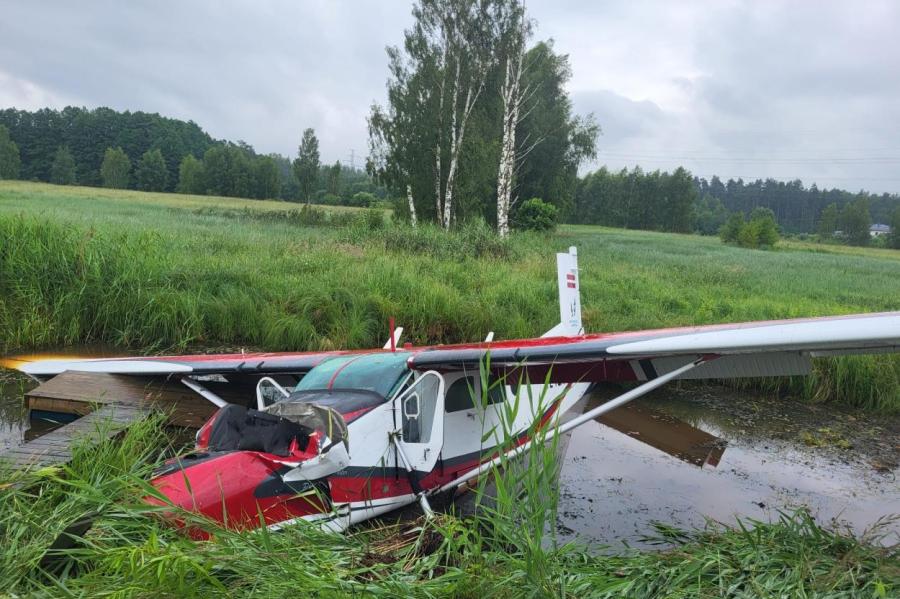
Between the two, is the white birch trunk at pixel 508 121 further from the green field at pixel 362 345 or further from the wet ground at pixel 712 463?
the wet ground at pixel 712 463

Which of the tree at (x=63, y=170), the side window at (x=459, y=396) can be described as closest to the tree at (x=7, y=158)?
the tree at (x=63, y=170)

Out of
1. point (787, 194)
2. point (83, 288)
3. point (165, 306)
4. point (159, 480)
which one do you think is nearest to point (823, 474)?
point (159, 480)

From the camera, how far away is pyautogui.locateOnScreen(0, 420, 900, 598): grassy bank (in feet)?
7.48

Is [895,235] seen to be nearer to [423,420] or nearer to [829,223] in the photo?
[829,223]

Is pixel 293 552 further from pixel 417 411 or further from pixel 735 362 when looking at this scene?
pixel 735 362

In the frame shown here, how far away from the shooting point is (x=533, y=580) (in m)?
2.39

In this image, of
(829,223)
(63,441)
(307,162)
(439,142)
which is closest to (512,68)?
(439,142)

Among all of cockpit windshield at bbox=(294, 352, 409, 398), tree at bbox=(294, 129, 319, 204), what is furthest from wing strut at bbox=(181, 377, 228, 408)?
tree at bbox=(294, 129, 319, 204)

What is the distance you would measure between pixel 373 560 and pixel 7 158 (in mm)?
101156

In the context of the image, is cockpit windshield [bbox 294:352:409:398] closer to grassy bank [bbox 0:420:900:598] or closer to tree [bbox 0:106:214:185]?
grassy bank [bbox 0:420:900:598]

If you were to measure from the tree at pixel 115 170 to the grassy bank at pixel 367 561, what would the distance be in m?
91.3

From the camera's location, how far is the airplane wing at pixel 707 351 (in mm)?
3852

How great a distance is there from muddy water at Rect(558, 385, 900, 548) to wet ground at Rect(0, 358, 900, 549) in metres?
0.01

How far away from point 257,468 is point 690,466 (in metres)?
5.37
